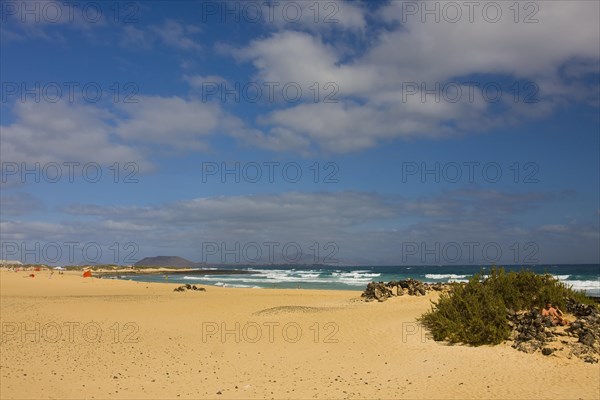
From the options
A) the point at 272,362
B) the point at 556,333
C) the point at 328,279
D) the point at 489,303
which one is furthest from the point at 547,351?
the point at 328,279

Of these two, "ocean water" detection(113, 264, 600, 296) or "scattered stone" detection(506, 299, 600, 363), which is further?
"ocean water" detection(113, 264, 600, 296)

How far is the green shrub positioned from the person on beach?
500mm

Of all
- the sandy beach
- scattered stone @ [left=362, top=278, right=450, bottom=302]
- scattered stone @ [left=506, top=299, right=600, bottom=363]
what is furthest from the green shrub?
scattered stone @ [left=362, top=278, right=450, bottom=302]

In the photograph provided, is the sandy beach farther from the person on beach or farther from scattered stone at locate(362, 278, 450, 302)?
scattered stone at locate(362, 278, 450, 302)

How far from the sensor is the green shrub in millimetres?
13714

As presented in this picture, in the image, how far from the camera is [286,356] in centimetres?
1395

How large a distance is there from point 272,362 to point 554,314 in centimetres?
810

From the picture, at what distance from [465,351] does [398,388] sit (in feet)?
10.4

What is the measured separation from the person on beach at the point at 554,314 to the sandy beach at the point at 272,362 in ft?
7.48

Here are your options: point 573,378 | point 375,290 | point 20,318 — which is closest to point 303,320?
point 375,290

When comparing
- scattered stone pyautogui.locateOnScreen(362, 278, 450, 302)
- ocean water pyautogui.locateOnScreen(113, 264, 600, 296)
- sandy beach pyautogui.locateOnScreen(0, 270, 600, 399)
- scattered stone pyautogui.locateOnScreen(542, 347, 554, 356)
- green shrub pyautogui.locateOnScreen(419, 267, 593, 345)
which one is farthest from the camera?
ocean water pyautogui.locateOnScreen(113, 264, 600, 296)

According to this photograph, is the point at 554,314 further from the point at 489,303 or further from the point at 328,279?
the point at 328,279

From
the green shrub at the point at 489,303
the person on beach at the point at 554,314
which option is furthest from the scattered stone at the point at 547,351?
the person on beach at the point at 554,314

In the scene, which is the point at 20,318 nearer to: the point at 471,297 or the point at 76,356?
the point at 76,356
